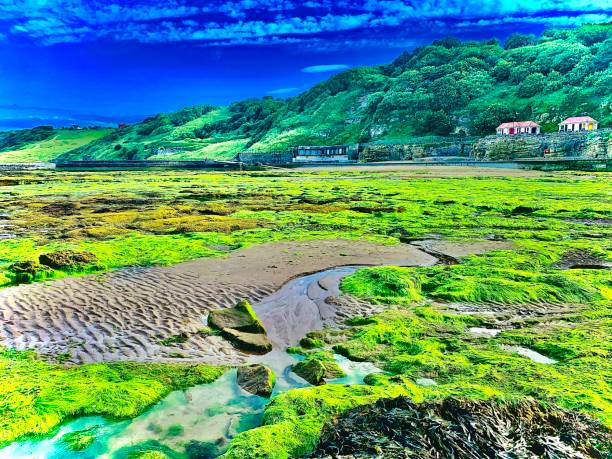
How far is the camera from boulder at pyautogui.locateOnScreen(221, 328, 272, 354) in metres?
7.11

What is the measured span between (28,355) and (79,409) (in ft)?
6.98

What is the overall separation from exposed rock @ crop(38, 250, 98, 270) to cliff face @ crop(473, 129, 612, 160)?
3099 inches

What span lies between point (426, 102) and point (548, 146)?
4671 centimetres

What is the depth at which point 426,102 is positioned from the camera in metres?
116

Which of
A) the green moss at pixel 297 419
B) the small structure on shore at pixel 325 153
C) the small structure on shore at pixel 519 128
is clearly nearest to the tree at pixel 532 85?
the small structure on shore at pixel 519 128

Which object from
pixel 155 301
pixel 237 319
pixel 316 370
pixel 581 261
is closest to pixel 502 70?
pixel 581 261

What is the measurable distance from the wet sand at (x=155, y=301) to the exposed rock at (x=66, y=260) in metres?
0.88

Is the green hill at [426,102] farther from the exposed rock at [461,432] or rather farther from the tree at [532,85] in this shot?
the exposed rock at [461,432]

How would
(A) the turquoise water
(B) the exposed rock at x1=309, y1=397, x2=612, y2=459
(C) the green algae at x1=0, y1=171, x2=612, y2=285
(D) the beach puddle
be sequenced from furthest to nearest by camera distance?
(C) the green algae at x1=0, y1=171, x2=612, y2=285
(D) the beach puddle
(A) the turquoise water
(B) the exposed rock at x1=309, y1=397, x2=612, y2=459

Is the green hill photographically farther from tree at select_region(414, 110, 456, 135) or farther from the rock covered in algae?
the rock covered in algae

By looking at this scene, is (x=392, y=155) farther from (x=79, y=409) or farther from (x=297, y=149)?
(x=79, y=409)

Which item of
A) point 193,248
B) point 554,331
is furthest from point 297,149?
point 554,331

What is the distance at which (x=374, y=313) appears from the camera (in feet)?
28.8

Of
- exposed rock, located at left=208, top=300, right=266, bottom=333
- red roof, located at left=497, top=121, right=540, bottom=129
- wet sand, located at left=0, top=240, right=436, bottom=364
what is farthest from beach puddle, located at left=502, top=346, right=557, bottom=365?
red roof, located at left=497, top=121, right=540, bottom=129
